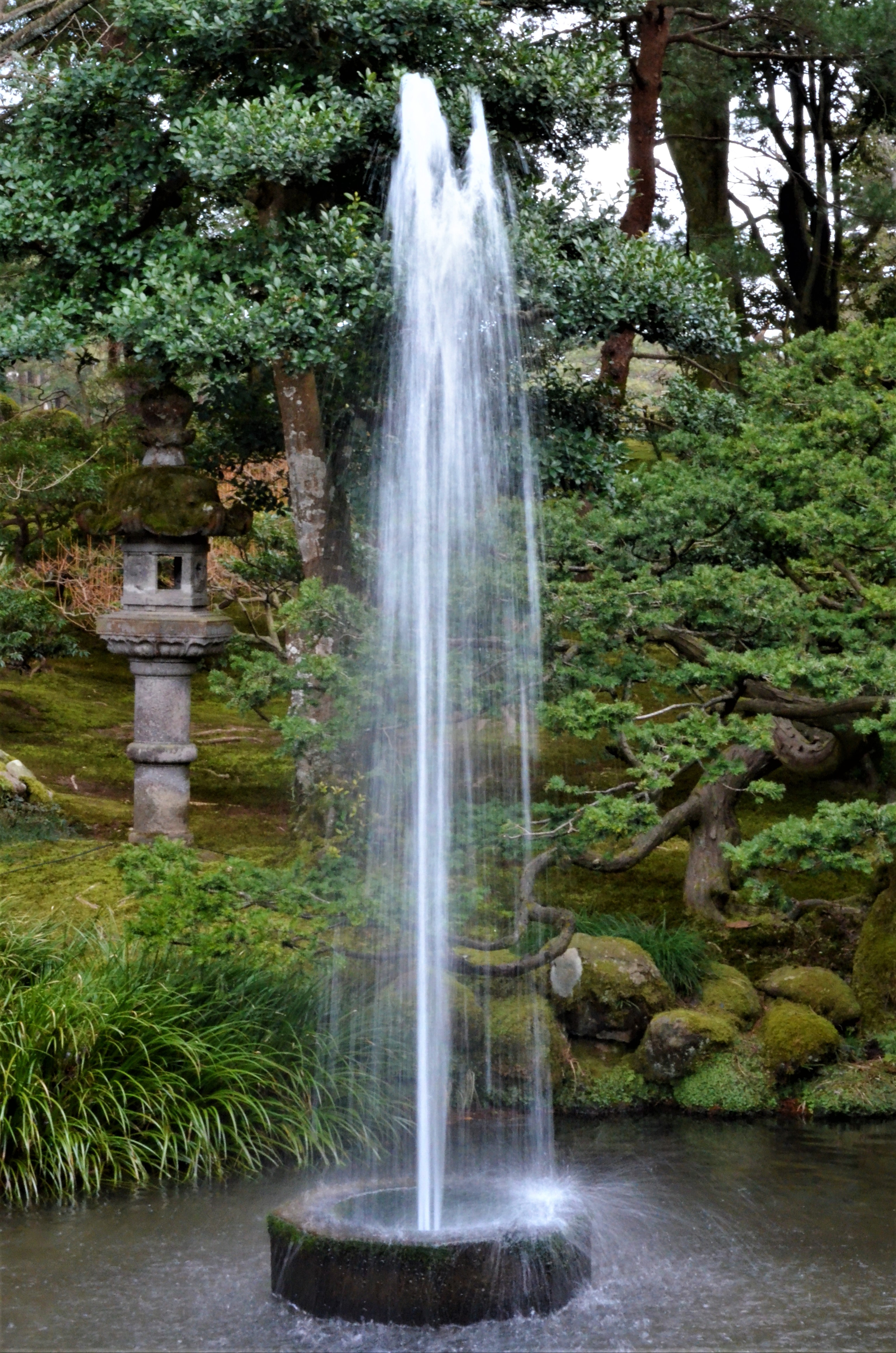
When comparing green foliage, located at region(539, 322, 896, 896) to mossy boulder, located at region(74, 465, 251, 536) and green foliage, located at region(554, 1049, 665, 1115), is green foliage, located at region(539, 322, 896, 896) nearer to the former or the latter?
green foliage, located at region(554, 1049, 665, 1115)

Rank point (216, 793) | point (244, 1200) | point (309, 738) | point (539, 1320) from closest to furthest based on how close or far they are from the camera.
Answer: point (539, 1320) < point (244, 1200) < point (309, 738) < point (216, 793)

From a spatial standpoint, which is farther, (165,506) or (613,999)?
(165,506)

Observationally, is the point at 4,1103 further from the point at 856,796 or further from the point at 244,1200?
the point at 856,796

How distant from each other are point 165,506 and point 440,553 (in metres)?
4.31

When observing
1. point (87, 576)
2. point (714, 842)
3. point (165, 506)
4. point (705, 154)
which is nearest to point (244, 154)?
point (165, 506)

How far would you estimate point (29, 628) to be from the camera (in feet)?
44.7

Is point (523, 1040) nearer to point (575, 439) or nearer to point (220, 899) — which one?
point (220, 899)

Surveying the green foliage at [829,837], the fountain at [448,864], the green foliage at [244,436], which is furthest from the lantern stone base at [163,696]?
the green foliage at [829,837]

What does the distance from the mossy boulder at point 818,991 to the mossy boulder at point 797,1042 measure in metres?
0.19

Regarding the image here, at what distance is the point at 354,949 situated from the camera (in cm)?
704

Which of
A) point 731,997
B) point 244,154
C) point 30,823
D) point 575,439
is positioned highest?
point 244,154

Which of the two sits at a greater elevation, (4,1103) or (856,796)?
(856,796)

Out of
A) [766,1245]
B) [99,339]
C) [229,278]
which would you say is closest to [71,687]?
[99,339]

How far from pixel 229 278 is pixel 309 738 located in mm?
3469
